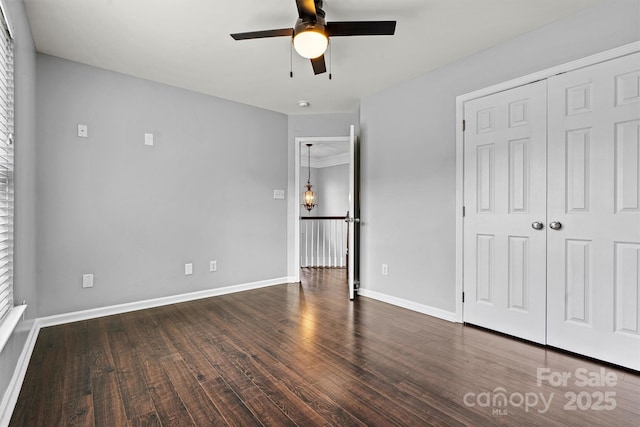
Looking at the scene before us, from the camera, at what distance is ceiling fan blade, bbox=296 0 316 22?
5.98 ft

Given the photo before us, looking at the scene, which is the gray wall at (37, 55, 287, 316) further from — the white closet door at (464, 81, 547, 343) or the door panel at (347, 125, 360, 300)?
the white closet door at (464, 81, 547, 343)

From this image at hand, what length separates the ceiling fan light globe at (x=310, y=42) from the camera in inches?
77.0

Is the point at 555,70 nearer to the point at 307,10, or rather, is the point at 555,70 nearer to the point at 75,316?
the point at 307,10

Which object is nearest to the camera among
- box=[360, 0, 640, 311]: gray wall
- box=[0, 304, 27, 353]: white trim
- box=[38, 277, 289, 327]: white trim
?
box=[0, 304, 27, 353]: white trim

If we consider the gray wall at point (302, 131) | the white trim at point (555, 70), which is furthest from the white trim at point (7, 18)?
the white trim at point (555, 70)

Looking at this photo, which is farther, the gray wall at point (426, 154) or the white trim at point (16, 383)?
the gray wall at point (426, 154)

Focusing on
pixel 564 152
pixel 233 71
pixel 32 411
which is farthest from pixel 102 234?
A: pixel 564 152

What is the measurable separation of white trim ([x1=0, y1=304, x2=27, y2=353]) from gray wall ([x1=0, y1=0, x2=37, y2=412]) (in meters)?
0.11

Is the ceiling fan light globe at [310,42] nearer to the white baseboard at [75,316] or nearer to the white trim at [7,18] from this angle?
the white trim at [7,18]

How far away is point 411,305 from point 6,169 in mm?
3504

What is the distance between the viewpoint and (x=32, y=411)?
166 centimetres

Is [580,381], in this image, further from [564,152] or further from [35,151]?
[35,151]

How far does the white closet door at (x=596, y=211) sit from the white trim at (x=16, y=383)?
348cm

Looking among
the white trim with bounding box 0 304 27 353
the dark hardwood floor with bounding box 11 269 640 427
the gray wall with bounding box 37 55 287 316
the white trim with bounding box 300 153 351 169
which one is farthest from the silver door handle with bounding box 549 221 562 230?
the white trim with bounding box 300 153 351 169
